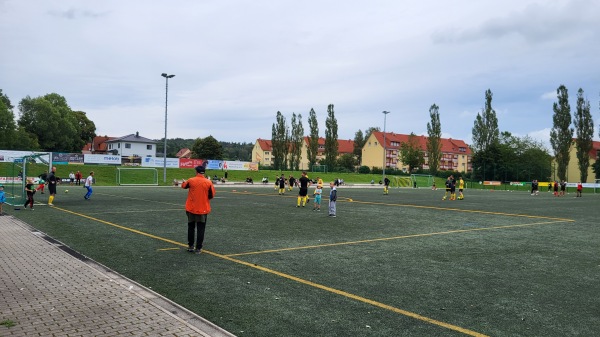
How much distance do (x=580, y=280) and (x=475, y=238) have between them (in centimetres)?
477

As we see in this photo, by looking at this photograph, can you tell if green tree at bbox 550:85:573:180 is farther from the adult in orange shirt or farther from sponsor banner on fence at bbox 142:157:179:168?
the adult in orange shirt

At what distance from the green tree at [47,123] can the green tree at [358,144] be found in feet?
262

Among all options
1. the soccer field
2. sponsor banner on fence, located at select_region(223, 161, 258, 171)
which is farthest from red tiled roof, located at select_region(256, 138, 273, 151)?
the soccer field

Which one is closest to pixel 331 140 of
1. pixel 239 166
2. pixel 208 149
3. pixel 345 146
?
pixel 239 166

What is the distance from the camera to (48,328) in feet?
15.1

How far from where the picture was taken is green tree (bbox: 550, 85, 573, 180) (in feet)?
232

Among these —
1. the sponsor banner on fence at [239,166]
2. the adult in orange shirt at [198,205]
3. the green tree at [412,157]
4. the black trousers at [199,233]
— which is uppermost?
the green tree at [412,157]

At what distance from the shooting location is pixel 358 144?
136 metres

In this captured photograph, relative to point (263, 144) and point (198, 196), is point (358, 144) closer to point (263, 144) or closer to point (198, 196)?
point (263, 144)

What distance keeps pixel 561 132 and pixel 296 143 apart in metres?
50.7

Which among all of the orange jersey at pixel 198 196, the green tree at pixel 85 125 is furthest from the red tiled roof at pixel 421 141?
the orange jersey at pixel 198 196

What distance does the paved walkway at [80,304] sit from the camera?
4.60 metres

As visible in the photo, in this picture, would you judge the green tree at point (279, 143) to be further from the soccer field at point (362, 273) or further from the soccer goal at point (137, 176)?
the soccer field at point (362, 273)

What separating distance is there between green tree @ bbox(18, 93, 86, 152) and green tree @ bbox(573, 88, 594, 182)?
89438 mm
